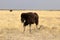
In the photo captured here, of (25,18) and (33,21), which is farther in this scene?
(33,21)

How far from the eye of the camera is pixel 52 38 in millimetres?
14328

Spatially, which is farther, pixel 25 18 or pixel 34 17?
pixel 34 17

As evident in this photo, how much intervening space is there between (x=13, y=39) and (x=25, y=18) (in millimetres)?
3133

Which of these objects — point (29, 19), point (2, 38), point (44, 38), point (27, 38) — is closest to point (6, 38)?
point (2, 38)

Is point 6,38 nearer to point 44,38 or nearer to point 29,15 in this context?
point 44,38

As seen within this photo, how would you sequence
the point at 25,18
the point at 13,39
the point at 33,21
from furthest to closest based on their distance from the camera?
the point at 33,21
the point at 25,18
the point at 13,39

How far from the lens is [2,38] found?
14.1 m

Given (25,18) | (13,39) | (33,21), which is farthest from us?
(33,21)

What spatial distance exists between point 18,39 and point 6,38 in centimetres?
79

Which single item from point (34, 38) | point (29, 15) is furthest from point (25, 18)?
point (34, 38)

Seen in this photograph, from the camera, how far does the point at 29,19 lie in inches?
665

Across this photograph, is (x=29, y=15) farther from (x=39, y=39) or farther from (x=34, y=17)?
(x=39, y=39)

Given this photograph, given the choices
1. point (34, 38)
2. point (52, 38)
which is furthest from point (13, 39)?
point (52, 38)

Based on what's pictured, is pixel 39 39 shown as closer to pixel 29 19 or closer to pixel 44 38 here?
pixel 44 38
